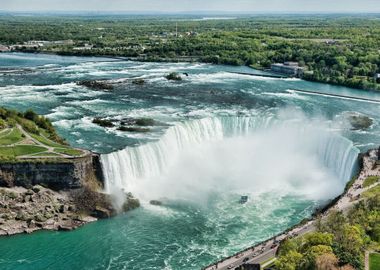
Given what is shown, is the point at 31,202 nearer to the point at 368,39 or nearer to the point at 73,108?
the point at 73,108

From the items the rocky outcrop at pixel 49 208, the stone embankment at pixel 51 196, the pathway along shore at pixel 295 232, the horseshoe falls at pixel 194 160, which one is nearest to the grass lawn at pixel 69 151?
the stone embankment at pixel 51 196

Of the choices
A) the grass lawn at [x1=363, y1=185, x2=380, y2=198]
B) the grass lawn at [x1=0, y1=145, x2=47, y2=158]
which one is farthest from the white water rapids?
the grass lawn at [x1=0, y1=145, x2=47, y2=158]

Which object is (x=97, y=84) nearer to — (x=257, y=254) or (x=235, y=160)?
(x=235, y=160)

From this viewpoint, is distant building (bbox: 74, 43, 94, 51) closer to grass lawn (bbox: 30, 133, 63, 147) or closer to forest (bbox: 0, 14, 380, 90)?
forest (bbox: 0, 14, 380, 90)

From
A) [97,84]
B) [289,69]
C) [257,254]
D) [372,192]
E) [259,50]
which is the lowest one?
[257,254]

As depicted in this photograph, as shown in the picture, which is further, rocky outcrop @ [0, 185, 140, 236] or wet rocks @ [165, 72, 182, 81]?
wet rocks @ [165, 72, 182, 81]

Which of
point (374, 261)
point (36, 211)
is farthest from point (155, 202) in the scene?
point (374, 261)
